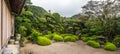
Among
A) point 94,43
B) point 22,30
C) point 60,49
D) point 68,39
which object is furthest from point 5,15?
point 68,39

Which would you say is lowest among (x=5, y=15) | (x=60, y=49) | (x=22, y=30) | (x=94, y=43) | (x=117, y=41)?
(x=60, y=49)

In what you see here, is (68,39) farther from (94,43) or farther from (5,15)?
(5,15)

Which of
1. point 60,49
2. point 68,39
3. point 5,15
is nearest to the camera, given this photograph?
point 5,15

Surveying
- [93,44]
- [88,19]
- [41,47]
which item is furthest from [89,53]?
[88,19]

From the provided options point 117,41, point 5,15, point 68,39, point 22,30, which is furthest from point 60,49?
point 5,15

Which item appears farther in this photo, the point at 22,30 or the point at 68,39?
the point at 68,39

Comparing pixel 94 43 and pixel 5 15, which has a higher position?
pixel 5 15

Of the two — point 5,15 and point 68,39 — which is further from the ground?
point 5,15

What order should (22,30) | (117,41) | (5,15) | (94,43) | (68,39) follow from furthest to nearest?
(68,39) → (117,41) → (94,43) → (22,30) → (5,15)

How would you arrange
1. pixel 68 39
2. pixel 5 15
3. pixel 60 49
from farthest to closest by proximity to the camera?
pixel 68 39, pixel 60 49, pixel 5 15

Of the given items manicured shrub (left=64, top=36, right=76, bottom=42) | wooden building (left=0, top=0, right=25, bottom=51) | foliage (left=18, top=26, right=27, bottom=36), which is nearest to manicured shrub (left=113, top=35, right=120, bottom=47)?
manicured shrub (left=64, top=36, right=76, bottom=42)

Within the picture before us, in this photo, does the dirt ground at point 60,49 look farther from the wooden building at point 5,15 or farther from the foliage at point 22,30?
the wooden building at point 5,15

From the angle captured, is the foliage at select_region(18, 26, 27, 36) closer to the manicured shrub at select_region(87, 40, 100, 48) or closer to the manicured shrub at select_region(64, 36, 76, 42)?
the manicured shrub at select_region(64, 36, 76, 42)

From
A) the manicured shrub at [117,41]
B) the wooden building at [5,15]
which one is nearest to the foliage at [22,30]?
the wooden building at [5,15]
